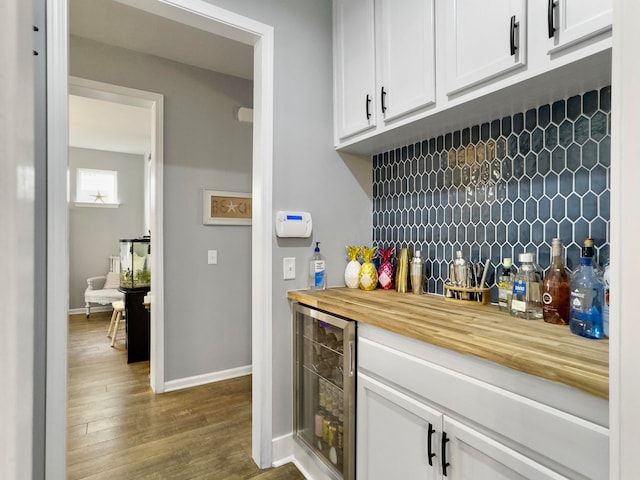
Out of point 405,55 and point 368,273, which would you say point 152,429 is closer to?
point 368,273

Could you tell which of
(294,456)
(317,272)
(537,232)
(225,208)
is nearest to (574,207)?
(537,232)

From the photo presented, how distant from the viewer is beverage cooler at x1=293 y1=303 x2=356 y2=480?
148cm

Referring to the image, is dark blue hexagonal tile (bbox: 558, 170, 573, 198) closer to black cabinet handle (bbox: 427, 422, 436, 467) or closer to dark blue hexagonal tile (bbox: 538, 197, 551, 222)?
dark blue hexagonal tile (bbox: 538, 197, 551, 222)

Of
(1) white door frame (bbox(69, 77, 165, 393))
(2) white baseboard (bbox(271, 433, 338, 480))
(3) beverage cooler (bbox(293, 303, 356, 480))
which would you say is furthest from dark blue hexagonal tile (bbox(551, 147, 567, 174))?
(1) white door frame (bbox(69, 77, 165, 393))

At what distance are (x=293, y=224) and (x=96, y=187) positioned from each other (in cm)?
567

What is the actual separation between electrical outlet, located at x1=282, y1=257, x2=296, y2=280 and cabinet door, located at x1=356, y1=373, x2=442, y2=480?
675mm

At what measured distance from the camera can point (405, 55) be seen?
1.58m

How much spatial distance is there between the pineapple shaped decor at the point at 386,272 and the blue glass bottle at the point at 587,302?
977 mm

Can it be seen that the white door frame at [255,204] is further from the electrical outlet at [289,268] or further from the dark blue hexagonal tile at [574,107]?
the dark blue hexagonal tile at [574,107]

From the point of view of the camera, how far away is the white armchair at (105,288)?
5.23 m

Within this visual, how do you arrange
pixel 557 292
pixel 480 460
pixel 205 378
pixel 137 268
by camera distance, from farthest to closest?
pixel 137 268 < pixel 205 378 < pixel 557 292 < pixel 480 460

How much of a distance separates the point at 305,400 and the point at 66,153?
155 centimetres
